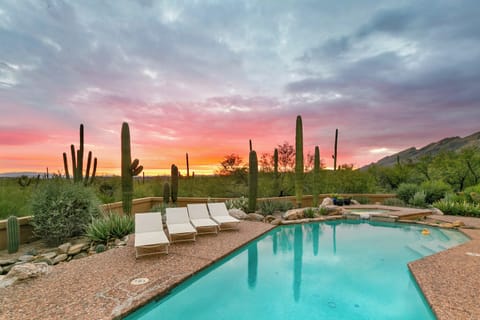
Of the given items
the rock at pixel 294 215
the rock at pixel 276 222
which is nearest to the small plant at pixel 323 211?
the rock at pixel 294 215

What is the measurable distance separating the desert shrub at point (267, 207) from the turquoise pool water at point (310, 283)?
8.80 ft

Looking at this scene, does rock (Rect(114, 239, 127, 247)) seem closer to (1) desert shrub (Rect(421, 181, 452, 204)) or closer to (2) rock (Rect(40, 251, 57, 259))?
(2) rock (Rect(40, 251, 57, 259))

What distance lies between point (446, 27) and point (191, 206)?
10078 mm

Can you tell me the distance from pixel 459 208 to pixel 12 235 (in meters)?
15.1

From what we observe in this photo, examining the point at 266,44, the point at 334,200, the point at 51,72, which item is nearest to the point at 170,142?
the point at 51,72

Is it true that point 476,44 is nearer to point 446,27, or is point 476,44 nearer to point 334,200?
point 446,27

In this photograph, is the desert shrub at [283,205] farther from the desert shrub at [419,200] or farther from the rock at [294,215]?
the desert shrub at [419,200]

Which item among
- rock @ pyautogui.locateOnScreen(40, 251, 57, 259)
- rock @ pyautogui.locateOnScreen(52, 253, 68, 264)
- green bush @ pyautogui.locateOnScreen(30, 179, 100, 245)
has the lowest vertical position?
rock @ pyautogui.locateOnScreen(52, 253, 68, 264)

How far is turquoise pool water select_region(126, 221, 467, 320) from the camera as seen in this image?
11.3 feet

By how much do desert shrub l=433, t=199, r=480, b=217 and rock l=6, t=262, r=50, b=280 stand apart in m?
13.6

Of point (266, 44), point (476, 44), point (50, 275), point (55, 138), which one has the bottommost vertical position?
point (50, 275)

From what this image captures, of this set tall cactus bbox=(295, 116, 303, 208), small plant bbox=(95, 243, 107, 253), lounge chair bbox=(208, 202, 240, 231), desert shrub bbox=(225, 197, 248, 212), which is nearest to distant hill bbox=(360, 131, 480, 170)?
tall cactus bbox=(295, 116, 303, 208)

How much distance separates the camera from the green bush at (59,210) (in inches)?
238

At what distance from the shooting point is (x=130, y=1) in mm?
6961
